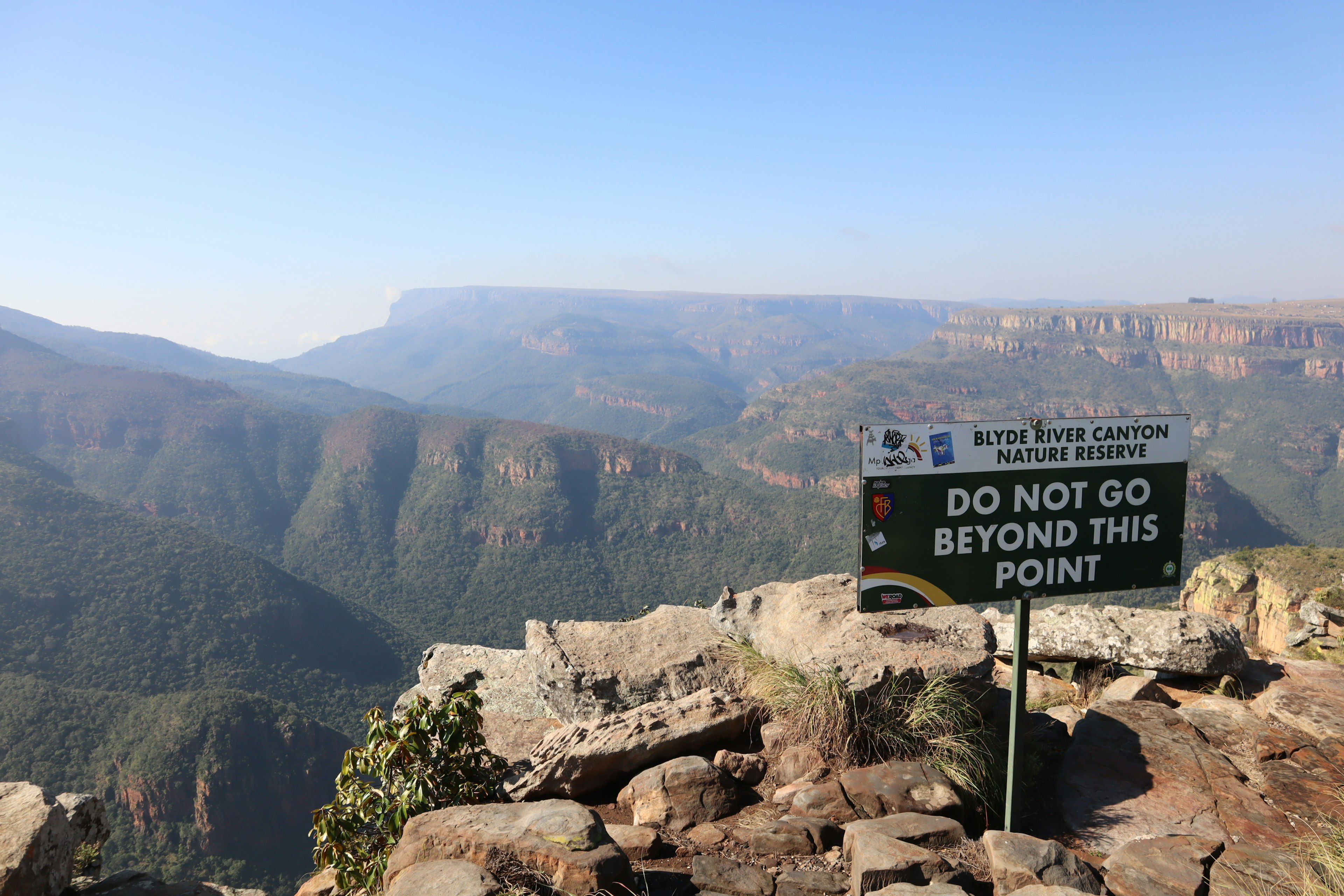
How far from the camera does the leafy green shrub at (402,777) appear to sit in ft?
16.9

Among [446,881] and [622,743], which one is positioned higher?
[446,881]

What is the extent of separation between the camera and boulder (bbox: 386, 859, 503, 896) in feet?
12.1

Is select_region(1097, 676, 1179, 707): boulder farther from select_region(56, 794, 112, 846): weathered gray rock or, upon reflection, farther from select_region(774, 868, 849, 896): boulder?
select_region(56, 794, 112, 846): weathered gray rock

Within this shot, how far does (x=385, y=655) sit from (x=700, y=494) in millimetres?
57430

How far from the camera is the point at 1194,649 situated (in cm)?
842

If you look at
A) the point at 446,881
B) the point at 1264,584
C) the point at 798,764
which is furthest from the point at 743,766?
the point at 1264,584

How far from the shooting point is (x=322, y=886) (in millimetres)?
5434

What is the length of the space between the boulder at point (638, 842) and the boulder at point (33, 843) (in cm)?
369

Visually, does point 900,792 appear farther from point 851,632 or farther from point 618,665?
point 618,665

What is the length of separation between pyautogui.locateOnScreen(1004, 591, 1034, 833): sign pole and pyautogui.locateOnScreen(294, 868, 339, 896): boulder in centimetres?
495

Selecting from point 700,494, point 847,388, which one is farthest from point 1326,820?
point 847,388

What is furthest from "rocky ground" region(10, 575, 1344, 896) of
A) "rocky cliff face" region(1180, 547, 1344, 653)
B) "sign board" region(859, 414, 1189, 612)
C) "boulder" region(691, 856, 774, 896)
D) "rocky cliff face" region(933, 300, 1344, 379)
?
"rocky cliff face" region(933, 300, 1344, 379)

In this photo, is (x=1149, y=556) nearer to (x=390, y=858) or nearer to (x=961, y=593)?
(x=961, y=593)

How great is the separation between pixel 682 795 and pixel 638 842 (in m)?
0.72
